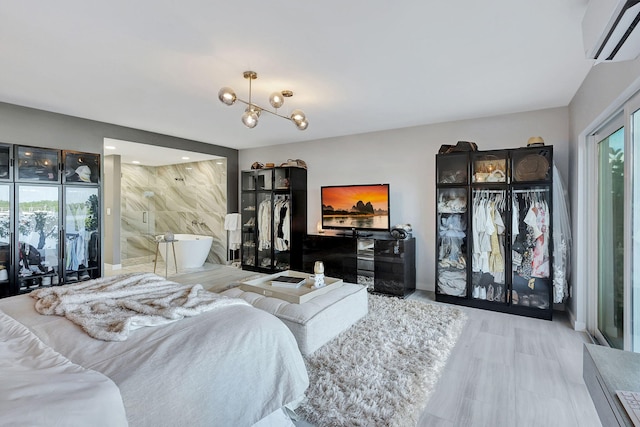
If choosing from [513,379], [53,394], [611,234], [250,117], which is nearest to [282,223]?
[250,117]

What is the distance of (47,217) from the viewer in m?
3.86

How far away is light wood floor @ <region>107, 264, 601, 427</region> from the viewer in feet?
6.06

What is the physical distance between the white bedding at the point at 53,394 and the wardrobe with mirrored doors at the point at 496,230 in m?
3.64

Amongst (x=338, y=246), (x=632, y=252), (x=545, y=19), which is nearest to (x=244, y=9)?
(x=545, y=19)

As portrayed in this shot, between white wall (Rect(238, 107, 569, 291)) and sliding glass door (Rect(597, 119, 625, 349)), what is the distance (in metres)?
0.89

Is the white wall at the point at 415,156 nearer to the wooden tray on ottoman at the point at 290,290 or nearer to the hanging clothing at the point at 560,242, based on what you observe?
the hanging clothing at the point at 560,242

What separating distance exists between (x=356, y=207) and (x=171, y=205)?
469 cm

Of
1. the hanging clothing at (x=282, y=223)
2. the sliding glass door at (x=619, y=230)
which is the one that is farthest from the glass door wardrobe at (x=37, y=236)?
the sliding glass door at (x=619, y=230)

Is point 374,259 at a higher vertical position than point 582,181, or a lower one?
lower

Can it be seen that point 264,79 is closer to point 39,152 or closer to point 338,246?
point 338,246

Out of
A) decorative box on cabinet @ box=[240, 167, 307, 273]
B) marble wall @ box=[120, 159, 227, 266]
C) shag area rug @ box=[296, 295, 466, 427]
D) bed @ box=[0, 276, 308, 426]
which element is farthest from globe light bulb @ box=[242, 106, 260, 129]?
marble wall @ box=[120, 159, 227, 266]

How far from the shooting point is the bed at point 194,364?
1.14 m

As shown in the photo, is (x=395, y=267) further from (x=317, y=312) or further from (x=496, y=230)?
(x=317, y=312)

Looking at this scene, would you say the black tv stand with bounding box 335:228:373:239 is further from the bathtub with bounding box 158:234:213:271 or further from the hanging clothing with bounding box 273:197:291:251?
the bathtub with bounding box 158:234:213:271
